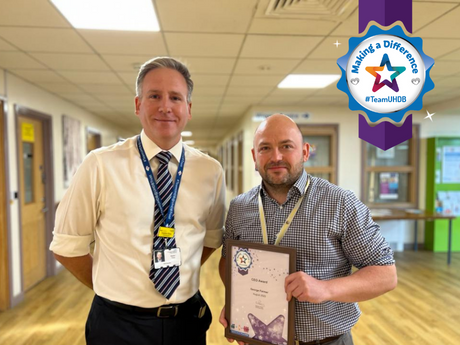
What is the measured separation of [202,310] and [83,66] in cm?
307

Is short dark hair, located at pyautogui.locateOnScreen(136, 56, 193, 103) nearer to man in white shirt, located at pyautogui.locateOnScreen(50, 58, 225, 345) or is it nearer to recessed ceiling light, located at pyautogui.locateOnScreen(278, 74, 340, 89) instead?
man in white shirt, located at pyautogui.locateOnScreen(50, 58, 225, 345)

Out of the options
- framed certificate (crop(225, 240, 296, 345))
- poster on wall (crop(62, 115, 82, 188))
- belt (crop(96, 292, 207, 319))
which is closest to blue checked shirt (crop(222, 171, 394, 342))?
framed certificate (crop(225, 240, 296, 345))

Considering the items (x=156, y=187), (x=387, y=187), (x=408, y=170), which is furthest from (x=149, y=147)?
(x=408, y=170)

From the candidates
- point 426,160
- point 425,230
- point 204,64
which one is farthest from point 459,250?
point 204,64

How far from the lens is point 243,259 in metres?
1.24

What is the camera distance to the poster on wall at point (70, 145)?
5.09 meters

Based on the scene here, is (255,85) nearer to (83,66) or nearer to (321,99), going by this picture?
(321,99)

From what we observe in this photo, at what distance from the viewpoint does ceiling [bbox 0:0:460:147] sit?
223 centimetres

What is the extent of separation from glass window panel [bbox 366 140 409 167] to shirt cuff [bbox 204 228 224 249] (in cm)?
541

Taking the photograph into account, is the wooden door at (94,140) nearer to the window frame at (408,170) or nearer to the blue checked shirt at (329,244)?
the window frame at (408,170)

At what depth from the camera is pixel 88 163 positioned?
130 centimetres

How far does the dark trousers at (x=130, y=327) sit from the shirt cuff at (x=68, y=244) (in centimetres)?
22

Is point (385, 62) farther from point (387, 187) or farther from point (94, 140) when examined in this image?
point (94, 140)

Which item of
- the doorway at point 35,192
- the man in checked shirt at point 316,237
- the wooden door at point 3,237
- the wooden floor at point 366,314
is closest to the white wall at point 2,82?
the wooden door at point 3,237
